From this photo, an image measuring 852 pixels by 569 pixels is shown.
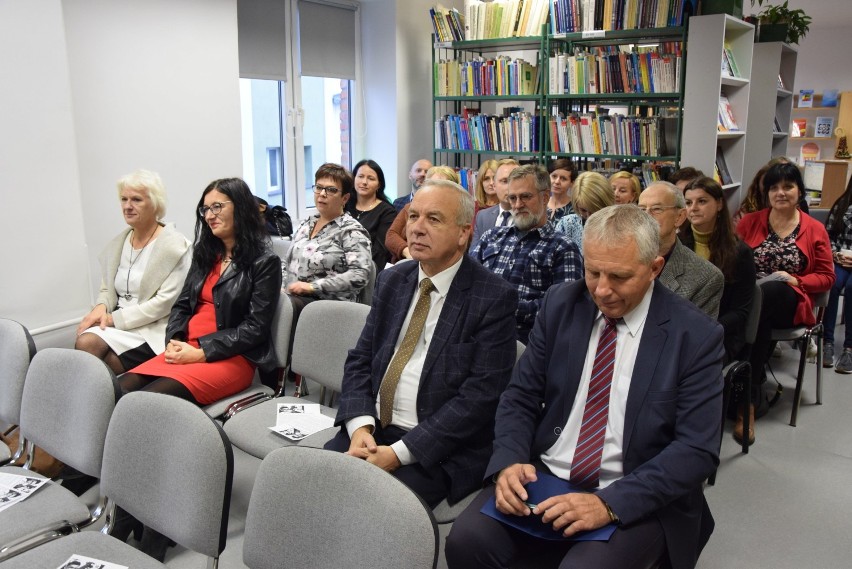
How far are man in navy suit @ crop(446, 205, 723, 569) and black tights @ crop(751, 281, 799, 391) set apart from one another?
6.91ft

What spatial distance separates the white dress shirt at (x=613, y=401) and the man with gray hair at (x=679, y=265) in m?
1.04

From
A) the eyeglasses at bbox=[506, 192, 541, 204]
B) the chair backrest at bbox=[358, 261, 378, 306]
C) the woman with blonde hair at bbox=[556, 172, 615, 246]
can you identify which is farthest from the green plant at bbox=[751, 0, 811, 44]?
the chair backrest at bbox=[358, 261, 378, 306]

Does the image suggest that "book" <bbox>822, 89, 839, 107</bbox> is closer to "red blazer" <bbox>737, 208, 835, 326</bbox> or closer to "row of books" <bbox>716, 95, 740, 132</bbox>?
"row of books" <bbox>716, 95, 740, 132</bbox>

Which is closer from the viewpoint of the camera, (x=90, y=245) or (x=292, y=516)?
(x=292, y=516)

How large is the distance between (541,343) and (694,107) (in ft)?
11.8

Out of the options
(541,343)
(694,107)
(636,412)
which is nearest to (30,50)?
(541,343)

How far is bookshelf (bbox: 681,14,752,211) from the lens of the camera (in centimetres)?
471

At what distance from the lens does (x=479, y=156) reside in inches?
276

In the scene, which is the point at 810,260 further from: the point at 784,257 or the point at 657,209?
the point at 657,209

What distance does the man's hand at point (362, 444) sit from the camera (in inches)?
80.4

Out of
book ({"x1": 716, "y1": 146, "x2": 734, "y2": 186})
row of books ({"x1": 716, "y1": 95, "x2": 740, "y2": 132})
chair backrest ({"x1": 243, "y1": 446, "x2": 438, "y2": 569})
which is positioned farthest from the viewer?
book ({"x1": 716, "y1": 146, "x2": 734, "y2": 186})

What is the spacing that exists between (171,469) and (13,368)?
1.11 m

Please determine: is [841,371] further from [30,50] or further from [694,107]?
[30,50]

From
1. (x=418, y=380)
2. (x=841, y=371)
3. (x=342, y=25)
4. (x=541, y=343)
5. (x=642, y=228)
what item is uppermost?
(x=342, y=25)
